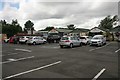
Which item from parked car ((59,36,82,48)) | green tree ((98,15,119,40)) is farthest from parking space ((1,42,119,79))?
green tree ((98,15,119,40))

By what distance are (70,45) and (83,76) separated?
15.2 meters

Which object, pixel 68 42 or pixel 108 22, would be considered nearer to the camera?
pixel 68 42

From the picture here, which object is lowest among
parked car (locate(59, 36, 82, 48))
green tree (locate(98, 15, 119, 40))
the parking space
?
the parking space

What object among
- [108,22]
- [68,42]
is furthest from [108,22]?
[68,42]

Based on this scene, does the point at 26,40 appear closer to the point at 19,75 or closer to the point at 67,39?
the point at 67,39

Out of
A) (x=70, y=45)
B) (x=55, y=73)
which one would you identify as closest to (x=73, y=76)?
(x=55, y=73)

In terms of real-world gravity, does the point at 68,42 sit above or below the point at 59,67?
above

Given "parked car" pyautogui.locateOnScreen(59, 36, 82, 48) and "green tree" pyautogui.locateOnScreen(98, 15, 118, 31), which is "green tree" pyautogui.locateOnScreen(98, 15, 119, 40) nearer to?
"green tree" pyautogui.locateOnScreen(98, 15, 118, 31)

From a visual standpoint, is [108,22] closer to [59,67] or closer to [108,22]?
[108,22]

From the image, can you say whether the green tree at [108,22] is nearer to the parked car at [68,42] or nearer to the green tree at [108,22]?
the green tree at [108,22]

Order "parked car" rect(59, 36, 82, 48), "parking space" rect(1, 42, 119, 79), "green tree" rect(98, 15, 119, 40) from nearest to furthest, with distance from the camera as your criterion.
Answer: "parking space" rect(1, 42, 119, 79), "parked car" rect(59, 36, 82, 48), "green tree" rect(98, 15, 119, 40)

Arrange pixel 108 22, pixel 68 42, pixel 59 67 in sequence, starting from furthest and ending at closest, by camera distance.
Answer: pixel 108 22, pixel 68 42, pixel 59 67

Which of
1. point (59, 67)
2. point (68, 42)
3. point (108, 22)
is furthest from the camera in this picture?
point (108, 22)

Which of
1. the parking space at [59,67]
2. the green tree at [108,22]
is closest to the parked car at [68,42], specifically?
the parking space at [59,67]
